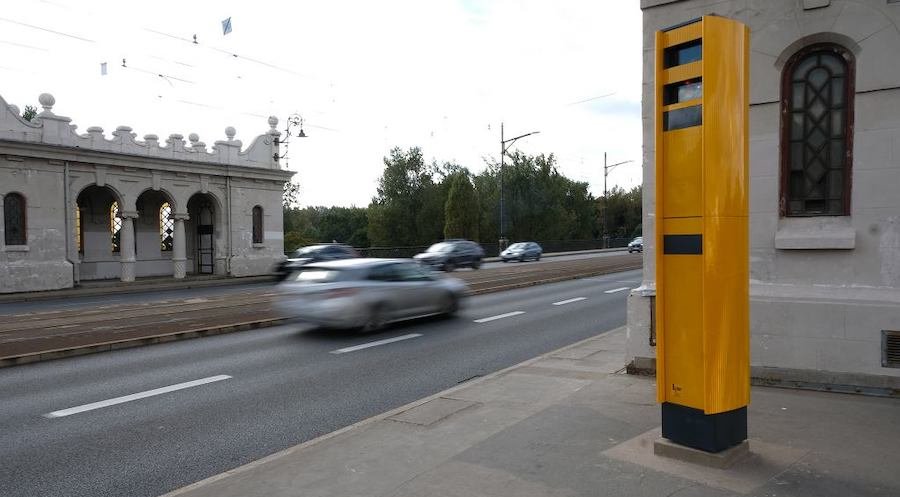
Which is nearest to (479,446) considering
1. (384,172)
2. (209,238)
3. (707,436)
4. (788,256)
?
(707,436)

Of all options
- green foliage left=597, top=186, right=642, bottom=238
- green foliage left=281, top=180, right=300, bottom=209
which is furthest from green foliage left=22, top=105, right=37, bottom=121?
green foliage left=597, top=186, right=642, bottom=238

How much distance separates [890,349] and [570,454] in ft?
12.2

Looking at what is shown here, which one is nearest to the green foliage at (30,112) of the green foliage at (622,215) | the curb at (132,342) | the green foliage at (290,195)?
the green foliage at (290,195)

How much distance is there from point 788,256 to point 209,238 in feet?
95.0

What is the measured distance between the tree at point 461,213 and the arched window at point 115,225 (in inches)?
1327

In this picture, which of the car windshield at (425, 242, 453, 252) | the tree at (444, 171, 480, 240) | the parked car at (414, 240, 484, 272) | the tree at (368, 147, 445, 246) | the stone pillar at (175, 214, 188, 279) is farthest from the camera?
the tree at (368, 147, 445, 246)

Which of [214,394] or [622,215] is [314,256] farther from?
[622,215]

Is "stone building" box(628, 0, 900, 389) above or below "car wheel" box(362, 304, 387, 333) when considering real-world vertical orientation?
above

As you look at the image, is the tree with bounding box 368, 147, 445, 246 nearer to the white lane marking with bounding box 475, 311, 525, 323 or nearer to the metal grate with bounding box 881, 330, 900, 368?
the white lane marking with bounding box 475, 311, 525, 323

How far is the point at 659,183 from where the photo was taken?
4.58 m

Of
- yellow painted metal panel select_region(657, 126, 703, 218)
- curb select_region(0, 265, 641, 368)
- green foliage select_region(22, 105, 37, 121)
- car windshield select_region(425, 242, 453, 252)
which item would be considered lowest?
curb select_region(0, 265, 641, 368)

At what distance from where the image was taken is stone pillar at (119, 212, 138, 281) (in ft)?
87.0

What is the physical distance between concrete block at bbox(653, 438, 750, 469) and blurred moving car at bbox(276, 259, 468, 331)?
7713 millimetres

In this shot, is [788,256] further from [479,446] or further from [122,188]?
[122,188]
